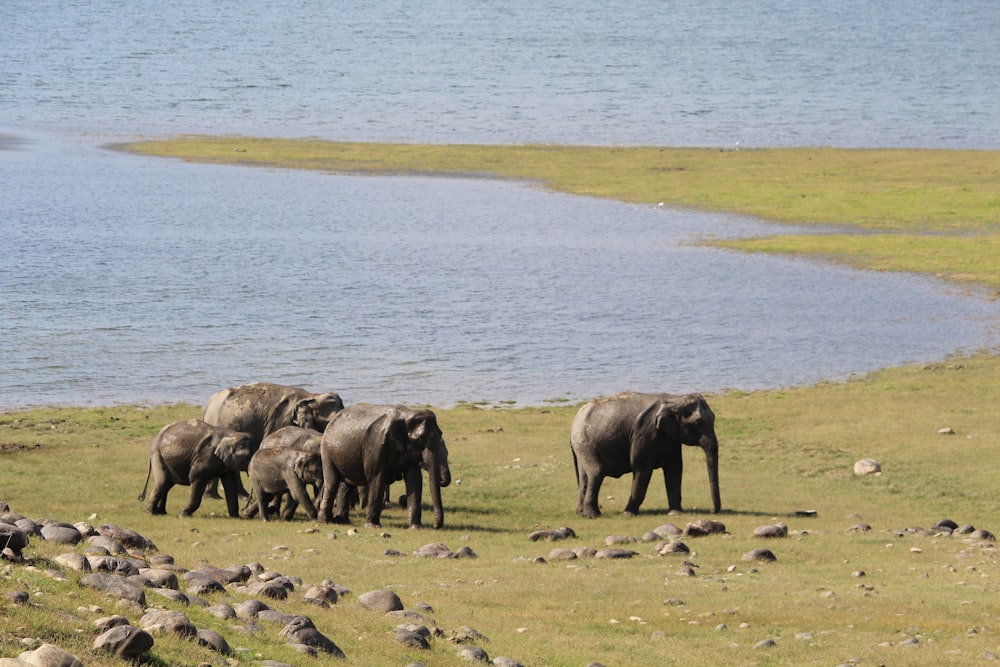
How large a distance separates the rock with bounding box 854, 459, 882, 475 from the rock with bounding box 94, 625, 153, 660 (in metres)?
18.8

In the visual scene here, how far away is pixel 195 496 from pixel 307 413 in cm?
297

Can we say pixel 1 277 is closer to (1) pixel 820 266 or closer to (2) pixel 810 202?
(1) pixel 820 266

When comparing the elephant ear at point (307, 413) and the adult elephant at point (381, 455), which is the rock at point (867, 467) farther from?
the elephant ear at point (307, 413)

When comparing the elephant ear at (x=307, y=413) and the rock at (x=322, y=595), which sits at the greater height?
the elephant ear at (x=307, y=413)

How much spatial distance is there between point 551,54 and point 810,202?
130024mm

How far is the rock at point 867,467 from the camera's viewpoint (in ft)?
91.5

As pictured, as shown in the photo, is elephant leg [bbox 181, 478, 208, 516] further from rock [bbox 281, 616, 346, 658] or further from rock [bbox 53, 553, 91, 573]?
rock [bbox 281, 616, 346, 658]

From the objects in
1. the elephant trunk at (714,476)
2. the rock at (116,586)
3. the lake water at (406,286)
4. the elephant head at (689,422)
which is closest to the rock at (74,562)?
the rock at (116,586)

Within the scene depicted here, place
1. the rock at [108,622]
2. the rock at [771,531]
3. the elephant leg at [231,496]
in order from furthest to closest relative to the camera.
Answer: the elephant leg at [231,496], the rock at [771,531], the rock at [108,622]

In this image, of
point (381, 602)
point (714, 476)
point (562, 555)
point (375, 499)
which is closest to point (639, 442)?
point (714, 476)

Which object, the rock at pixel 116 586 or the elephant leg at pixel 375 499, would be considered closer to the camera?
the rock at pixel 116 586

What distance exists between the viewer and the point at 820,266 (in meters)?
56.7

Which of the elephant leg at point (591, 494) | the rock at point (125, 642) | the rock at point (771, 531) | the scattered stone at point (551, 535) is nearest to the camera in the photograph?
the rock at point (125, 642)

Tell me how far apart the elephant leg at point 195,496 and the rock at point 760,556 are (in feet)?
29.4
